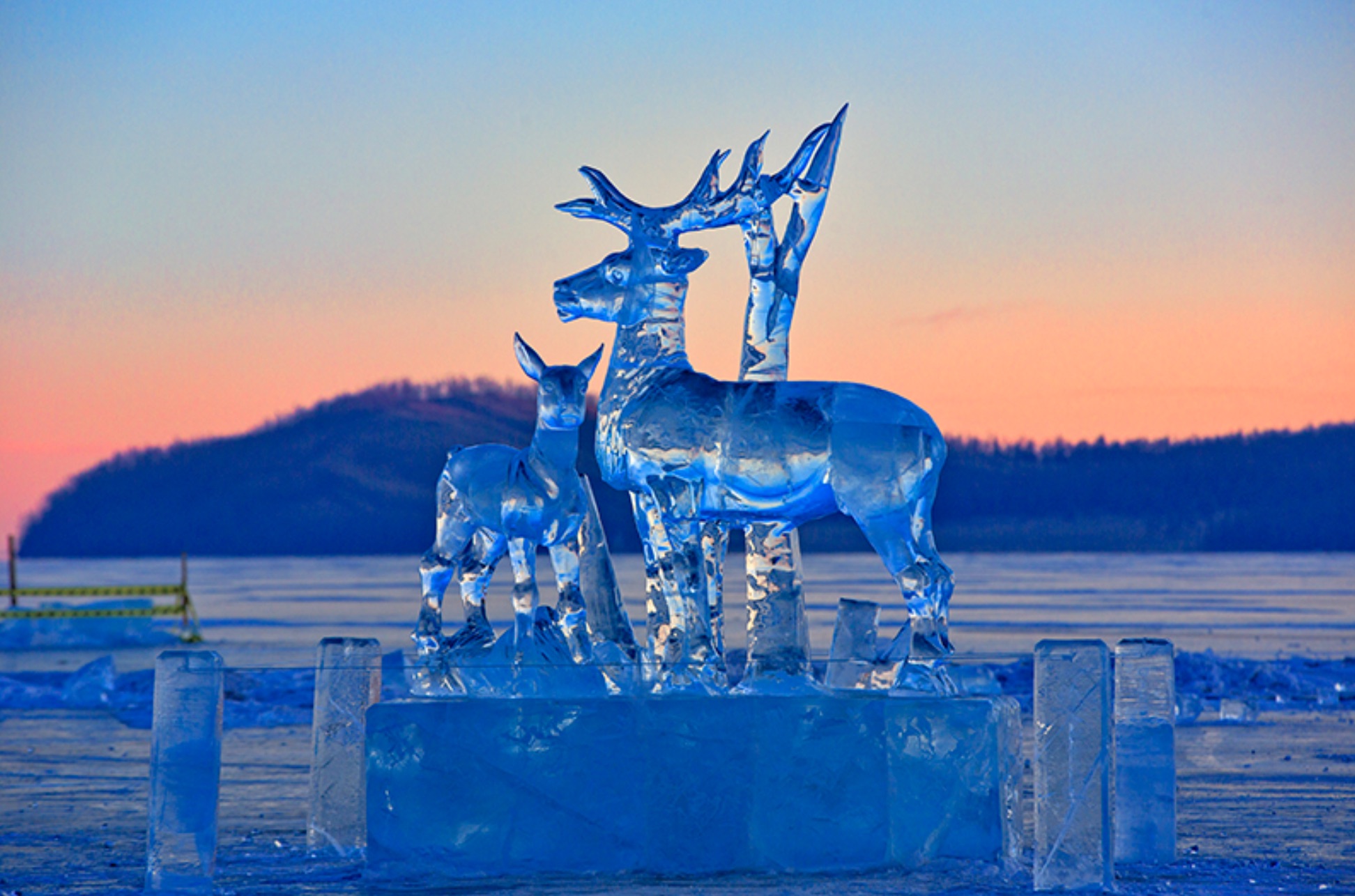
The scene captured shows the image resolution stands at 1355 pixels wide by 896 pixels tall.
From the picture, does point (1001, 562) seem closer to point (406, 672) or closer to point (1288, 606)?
point (1288, 606)

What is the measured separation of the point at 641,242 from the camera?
678cm

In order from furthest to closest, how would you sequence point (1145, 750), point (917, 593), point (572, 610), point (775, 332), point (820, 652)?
point (820, 652)
point (775, 332)
point (572, 610)
point (1145, 750)
point (917, 593)

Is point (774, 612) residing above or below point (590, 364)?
below

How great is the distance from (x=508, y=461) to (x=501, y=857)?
5.49ft

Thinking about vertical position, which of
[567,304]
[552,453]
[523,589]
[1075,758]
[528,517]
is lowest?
[1075,758]

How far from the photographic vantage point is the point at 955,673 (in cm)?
675

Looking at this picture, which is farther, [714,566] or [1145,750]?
[714,566]

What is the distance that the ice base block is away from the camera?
243 inches

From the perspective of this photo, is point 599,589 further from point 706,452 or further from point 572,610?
point 706,452

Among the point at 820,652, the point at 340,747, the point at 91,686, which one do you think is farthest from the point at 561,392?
the point at 91,686

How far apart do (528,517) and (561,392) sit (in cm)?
56

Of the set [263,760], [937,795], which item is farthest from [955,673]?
[263,760]

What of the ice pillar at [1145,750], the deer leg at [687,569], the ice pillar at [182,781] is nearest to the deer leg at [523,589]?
the deer leg at [687,569]

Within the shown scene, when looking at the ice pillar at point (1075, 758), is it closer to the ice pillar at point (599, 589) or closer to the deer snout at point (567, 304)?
the ice pillar at point (599, 589)
